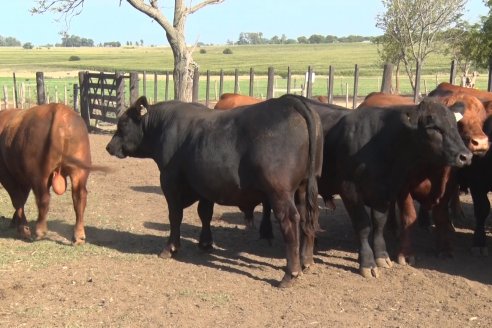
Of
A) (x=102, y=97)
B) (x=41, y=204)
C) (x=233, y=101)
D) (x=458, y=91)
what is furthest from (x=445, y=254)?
(x=102, y=97)

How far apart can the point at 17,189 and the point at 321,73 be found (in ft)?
176

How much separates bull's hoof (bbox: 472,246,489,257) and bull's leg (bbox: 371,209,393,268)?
1.09 meters

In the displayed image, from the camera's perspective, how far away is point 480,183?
24.0ft

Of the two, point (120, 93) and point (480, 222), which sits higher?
point (480, 222)

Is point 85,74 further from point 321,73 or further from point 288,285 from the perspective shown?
point 321,73

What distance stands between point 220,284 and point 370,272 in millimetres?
1495

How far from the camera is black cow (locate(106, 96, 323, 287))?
6219 mm

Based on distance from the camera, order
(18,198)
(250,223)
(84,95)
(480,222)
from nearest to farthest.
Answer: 1. (480,222)
2. (18,198)
3. (250,223)
4. (84,95)

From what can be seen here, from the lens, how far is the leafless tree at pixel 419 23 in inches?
1369

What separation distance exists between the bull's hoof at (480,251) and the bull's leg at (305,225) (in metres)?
1.87

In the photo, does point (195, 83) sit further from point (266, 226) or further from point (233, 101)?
point (266, 226)

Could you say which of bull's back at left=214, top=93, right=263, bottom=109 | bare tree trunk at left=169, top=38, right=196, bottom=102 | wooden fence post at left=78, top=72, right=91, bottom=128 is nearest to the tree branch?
bare tree trunk at left=169, top=38, right=196, bottom=102

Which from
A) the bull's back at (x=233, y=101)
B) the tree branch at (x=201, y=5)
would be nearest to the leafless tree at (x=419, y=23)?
the tree branch at (x=201, y=5)

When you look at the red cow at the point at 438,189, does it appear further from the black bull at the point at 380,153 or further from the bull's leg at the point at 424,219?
the bull's leg at the point at 424,219
